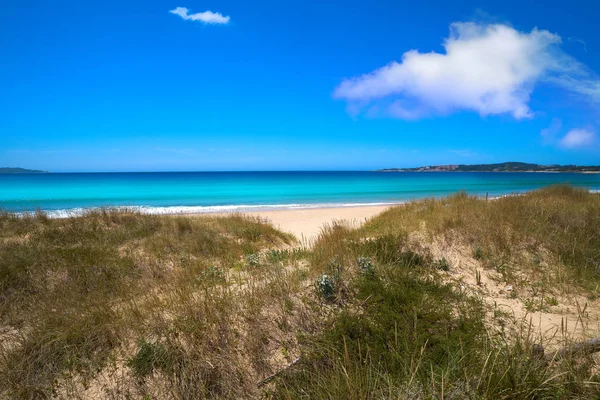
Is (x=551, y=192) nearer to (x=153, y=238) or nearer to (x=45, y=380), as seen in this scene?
(x=153, y=238)

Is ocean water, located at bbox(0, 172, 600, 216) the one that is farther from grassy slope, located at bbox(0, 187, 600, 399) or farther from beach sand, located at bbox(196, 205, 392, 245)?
grassy slope, located at bbox(0, 187, 600, 399)

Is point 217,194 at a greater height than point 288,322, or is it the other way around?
point 217,194

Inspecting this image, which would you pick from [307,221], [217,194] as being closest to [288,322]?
[307,221]

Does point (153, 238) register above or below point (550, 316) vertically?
above

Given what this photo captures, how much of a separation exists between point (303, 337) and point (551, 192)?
1483cm

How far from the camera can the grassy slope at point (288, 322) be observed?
266 cm

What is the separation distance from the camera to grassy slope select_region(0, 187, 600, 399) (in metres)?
2.66

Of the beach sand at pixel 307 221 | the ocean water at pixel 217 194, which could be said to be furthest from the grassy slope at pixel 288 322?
the ocean water at pixel 217 194

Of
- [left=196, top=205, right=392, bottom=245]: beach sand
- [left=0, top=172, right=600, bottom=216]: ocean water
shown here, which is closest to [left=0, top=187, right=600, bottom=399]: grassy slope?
[left=196, top=205, right=392, bottom=245]: beach sand

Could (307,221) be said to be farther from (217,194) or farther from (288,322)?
(217,194)

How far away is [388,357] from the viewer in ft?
9.44

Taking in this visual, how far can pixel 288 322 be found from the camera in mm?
3742

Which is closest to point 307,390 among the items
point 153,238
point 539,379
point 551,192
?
point 539,379

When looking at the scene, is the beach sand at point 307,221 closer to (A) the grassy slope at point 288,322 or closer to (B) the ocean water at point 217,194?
(A) the grassy slope at point 288,322
